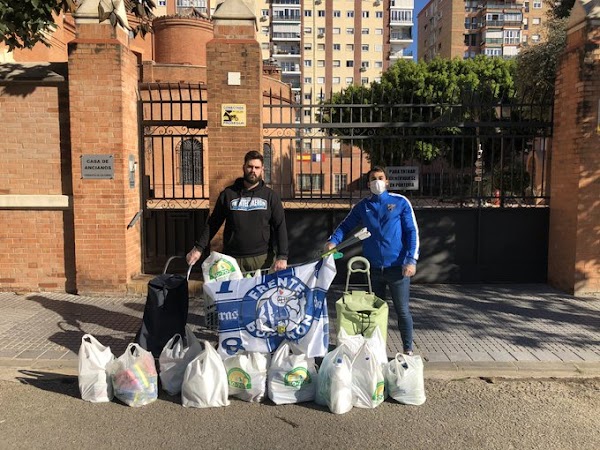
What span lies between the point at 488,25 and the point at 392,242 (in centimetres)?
8109

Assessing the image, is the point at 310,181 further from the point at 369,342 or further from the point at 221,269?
the point at 369,342

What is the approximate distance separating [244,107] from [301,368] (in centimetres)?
425

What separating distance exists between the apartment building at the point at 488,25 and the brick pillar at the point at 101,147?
76812mm

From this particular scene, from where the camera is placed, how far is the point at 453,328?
5.82 m

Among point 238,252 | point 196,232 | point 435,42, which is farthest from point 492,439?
point 435,42

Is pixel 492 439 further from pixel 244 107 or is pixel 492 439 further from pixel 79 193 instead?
pixel 79 193

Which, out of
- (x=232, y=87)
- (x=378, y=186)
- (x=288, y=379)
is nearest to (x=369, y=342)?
(x=288, y=379)

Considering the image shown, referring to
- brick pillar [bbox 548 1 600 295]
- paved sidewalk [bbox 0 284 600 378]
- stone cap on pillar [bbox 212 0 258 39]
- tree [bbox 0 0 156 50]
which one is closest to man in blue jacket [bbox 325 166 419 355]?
paved sidewalk [bbox 0 284 600 378]

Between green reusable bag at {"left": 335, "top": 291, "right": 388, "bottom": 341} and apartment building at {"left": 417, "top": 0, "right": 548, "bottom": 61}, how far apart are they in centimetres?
7892

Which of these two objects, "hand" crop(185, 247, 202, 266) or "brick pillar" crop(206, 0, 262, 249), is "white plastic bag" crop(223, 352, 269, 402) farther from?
"brick pillar" crop(206, 0, 262, 249)

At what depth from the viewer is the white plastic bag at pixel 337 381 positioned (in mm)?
3836

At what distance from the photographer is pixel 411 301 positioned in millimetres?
6992

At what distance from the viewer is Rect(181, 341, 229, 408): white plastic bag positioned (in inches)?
154

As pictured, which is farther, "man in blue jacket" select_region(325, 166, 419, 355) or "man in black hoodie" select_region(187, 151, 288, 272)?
"man in black hoodie" select_region(187, 151, 288, 272)
